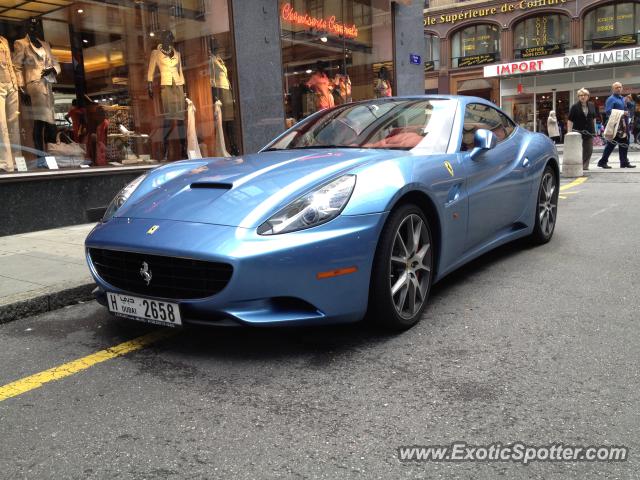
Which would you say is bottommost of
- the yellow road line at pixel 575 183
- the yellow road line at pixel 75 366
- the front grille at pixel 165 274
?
the yellow road line at pixel 575 183

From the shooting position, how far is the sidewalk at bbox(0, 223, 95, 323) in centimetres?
401

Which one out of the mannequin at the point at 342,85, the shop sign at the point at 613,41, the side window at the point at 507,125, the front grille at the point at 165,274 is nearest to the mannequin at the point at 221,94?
the mannequin at the point at 342,85

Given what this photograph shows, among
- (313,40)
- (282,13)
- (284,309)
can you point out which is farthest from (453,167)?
(313,40)

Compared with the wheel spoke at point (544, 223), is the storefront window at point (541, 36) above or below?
above

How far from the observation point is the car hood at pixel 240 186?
9.97 feet

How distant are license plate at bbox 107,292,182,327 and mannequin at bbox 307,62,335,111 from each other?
9.29 m

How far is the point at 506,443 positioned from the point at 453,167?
2086 mm

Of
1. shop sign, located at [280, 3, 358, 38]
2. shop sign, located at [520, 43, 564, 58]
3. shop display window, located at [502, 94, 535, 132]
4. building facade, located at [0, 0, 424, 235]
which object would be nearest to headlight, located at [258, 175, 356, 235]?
building facade, located at [0, 0, 424, 235]

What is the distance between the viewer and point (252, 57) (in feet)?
32.6

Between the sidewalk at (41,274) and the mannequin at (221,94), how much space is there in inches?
153

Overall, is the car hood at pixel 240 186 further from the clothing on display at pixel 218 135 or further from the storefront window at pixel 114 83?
the clothing on display at pixel 218 135

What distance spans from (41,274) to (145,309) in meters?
2.12

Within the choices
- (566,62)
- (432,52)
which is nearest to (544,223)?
(566,62)

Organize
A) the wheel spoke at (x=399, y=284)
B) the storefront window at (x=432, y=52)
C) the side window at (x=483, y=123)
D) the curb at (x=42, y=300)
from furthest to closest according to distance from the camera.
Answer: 1. the storefront window at (x=432, y=52)
2. the side window at (x=483, y=123)
3. the curb at (x=42, y=300)
4. the wheel spoke at (x=399, y=284)
